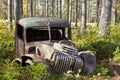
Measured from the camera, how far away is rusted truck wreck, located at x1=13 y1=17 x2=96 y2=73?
29.2ft

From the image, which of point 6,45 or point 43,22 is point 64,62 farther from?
point 6,45

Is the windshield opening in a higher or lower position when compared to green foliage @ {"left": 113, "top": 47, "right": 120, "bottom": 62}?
higher

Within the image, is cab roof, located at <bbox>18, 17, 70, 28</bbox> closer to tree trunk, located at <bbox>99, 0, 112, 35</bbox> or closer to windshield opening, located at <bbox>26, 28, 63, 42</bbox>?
windshield opening, located at <bbox>26, 28, 63, 42</bbox>

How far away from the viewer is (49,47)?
364 inches

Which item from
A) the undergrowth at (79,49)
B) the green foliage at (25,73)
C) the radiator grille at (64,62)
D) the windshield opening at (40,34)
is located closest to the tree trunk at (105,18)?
the undergrowth at (79,49)

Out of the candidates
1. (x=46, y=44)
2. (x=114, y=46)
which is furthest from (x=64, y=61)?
(x=114, y=46)

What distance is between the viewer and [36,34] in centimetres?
1087

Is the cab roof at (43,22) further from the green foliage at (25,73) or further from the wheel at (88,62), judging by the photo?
the green foliage at (25,73)

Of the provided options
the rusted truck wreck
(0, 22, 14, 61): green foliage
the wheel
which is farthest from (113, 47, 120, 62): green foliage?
(0, 22, 14, 61): green foliage

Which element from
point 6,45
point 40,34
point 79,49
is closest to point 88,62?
point 40,34

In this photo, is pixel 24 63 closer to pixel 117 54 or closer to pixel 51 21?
pixel 51 21

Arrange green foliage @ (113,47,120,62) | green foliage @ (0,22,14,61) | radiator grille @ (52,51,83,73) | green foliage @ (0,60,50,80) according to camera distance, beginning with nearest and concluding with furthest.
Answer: green foliage @ (0,60,50,80) < radiator grille @ (52,51,83,73) < green foliage @ (113,47,120,62) < green foliage @ (0,22,14,61)

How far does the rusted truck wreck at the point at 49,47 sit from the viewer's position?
889 centimetres

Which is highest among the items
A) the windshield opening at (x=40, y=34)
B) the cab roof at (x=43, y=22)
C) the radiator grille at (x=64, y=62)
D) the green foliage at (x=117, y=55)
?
the cab roof at (x=43, y=22)
